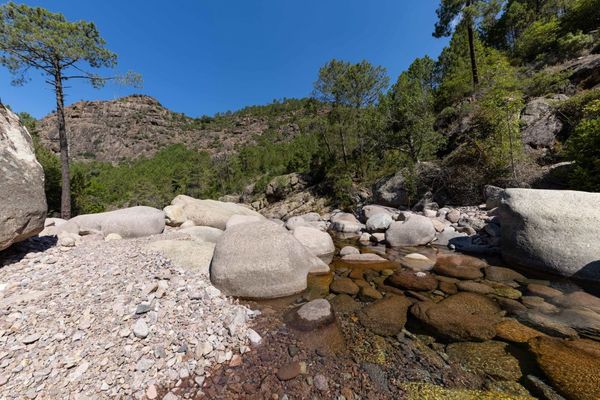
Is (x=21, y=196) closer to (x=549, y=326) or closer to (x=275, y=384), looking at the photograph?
(x=275, y=384)

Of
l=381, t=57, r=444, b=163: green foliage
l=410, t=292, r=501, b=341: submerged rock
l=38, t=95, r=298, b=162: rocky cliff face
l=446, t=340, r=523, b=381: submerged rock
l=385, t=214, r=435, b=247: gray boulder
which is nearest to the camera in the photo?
l=446, t=340, r=523, b=381: submerged rock

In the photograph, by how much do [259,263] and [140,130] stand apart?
3973 inches

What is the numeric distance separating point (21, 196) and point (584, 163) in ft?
42.2

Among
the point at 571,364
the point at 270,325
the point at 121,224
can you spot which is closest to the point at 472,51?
the point at 571,364

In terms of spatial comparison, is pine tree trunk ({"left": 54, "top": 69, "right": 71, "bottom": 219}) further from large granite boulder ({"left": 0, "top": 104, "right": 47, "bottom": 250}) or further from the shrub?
the shrub

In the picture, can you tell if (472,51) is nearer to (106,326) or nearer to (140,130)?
(106,326)

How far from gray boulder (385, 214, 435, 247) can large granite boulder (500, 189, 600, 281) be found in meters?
2.21

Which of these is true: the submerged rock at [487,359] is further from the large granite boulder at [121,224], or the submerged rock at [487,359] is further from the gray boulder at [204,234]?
the large granite boulder at [121,224]

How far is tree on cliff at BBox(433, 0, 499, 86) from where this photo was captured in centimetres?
1306

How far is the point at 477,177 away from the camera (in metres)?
10.1

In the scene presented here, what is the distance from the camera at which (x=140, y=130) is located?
8350 centimetres

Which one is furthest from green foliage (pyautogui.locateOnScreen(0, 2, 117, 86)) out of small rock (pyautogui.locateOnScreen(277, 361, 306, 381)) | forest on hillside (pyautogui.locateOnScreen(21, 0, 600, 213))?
small rock (pyautogui.locateOnScreen(277, 361, 306, 381))

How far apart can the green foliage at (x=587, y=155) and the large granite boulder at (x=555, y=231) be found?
199cm

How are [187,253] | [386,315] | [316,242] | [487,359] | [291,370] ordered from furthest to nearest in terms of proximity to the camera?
[316,242] → [187,253] → [386,315] → [487,359] → [291,370]
